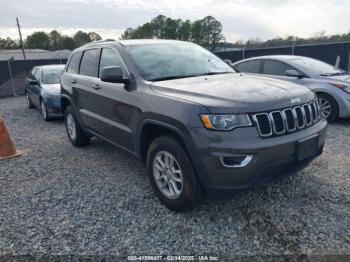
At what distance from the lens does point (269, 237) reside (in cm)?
276

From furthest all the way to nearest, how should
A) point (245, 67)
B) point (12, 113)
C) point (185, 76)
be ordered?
point (12, 113)
point (245, 67)
point (185, 76)

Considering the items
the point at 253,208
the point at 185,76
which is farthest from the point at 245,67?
the point at 253,208

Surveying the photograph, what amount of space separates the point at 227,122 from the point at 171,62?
1532 millimetres

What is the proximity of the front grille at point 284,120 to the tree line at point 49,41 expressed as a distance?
286 feet

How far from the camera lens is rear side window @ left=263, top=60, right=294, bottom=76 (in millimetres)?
7102

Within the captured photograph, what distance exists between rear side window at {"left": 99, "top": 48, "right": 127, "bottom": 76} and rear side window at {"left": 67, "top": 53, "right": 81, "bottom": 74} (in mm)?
1070

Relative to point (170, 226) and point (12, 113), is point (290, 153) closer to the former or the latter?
point (170, 226)

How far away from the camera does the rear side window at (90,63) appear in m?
4.55

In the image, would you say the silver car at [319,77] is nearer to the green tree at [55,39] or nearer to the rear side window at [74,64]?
the rear side window at [74,64]

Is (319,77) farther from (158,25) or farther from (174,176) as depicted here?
(158,25)

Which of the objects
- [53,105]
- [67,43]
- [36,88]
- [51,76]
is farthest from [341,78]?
[67,43]

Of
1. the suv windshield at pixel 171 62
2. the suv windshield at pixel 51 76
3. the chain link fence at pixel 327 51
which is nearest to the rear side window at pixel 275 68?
the suv windshield at pixel 171 62

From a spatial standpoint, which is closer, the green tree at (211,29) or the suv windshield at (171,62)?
the suv windshield at (171,62)

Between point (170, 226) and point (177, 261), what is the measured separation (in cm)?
50
